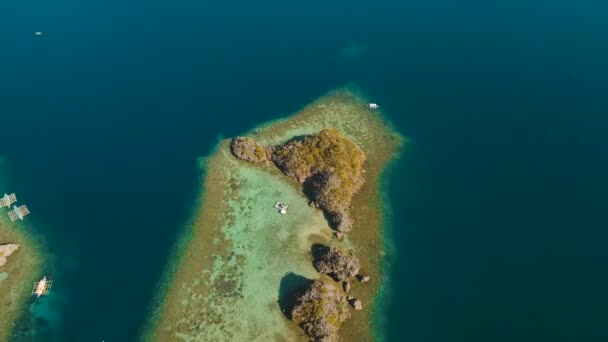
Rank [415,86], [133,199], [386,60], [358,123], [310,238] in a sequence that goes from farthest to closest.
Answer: [386,60] → [415,86] → [358,123] → [133,199] → [310,238]

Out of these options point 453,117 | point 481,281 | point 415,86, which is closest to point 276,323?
point 481,281

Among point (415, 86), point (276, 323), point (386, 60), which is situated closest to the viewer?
point (276, 323)

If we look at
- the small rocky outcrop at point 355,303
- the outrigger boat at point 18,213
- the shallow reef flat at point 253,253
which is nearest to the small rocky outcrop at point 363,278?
the shallow reef flat at point 253,253

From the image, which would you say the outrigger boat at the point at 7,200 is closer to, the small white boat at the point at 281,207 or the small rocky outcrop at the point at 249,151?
the small rocky outcrop at the point at 249,151

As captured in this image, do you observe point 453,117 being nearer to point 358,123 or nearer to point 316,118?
point 358,123

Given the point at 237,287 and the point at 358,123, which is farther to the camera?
the point at 358,123

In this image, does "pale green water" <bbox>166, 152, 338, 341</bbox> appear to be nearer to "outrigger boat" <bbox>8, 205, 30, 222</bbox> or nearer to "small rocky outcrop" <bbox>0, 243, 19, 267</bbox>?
"small rocky outcrop" <bbox>0, 243, 19, 267</bbox>
